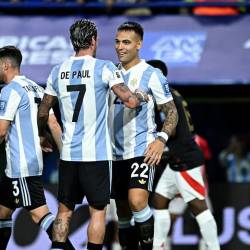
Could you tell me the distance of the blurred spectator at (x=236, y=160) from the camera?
1435 centimetres

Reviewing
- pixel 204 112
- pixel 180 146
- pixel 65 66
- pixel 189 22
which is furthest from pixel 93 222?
pixel 204 112

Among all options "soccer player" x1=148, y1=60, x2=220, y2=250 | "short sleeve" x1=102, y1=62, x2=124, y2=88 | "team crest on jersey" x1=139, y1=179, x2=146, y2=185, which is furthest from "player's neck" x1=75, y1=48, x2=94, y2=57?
"soccer player" x1=148, y1=60, x2=220, y2=250

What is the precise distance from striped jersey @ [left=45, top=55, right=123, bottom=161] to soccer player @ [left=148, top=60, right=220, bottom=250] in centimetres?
187

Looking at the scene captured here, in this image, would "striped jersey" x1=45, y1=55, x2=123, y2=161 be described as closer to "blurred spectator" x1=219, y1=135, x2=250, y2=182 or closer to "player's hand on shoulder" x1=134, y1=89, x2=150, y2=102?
"player's hand on shoulder" x1=134, y1=89, x2=150, y2=102

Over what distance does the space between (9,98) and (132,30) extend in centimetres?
128

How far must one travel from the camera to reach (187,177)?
10039 mm

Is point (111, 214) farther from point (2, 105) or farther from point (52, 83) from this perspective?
point (52, 83)

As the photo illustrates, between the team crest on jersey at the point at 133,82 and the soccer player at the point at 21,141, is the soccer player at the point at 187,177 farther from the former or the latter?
the soccer player at the point at 21,141

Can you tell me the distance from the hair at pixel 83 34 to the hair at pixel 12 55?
84cm

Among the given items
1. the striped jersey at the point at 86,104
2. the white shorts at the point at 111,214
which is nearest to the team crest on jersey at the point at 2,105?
the striped jersey at the point at 86,104

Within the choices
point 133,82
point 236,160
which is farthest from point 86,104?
point 236,160

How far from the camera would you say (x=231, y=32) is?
12414 millimetres

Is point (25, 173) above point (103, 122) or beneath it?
beneath

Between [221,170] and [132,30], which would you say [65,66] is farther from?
[221,170]
